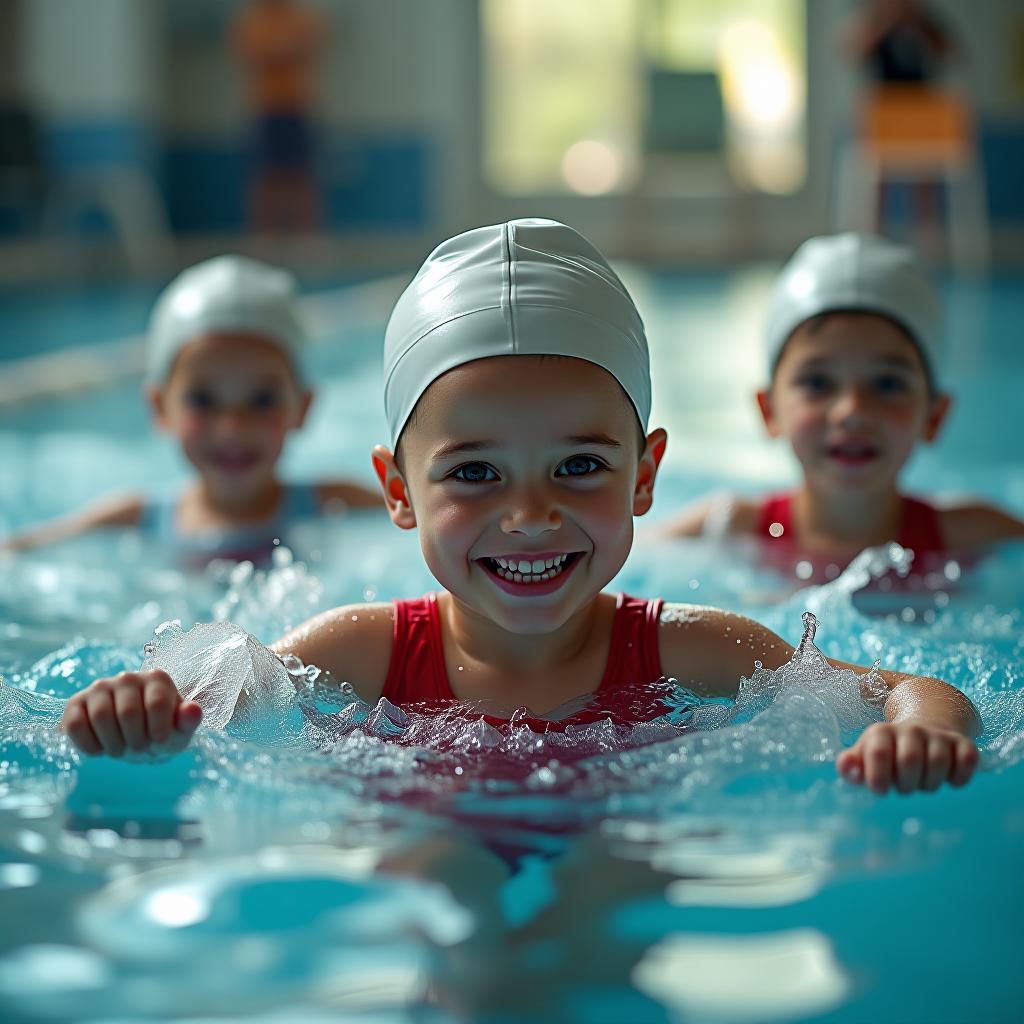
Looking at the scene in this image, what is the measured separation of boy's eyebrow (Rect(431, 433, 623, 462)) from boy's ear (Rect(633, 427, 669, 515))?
18 cm

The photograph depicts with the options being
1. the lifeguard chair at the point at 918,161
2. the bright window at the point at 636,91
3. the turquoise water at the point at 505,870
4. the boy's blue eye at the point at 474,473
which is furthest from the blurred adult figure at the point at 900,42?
the boy's blue eye at the point at 474,473

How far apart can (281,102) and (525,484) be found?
13.6 m

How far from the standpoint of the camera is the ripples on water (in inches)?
62.6

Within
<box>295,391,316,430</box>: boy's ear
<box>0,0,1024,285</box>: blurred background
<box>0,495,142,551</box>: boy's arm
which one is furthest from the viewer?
<box>0,0,1024,285</box>: blurred background

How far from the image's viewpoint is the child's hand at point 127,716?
1.97 m

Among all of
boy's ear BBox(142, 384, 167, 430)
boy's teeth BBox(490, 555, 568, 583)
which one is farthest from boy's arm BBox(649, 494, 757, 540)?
boy's teeth BBox(490, 555, 568, 583)

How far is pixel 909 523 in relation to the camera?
391 centimetres

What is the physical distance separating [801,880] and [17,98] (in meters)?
15.7

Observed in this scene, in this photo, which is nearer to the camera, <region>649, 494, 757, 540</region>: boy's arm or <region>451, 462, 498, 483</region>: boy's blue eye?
<region>451, 462, 498, 483</region>: boy's blue eye

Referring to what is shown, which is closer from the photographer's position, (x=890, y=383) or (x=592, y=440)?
(x=592, y=440)

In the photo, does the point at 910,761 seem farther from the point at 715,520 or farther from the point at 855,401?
the point at 715,520

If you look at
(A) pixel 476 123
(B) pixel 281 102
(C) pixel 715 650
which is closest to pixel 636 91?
(A) pixel 476 123

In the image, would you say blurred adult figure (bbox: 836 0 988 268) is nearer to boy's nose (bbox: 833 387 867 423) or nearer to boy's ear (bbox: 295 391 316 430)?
boy's ear (bbox: 295 391 316 430)

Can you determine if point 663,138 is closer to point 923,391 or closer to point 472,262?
point 923,391
